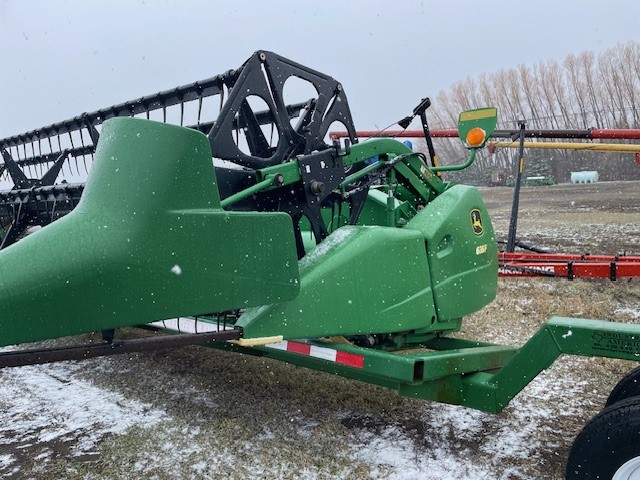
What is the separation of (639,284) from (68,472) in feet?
19.6

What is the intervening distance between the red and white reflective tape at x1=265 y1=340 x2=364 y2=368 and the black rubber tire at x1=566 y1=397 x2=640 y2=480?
39.9 inches

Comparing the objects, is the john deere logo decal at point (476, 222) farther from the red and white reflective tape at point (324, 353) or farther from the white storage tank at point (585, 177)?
the white storage tank at point (585, 177)

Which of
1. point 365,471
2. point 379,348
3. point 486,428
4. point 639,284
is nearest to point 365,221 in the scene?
point 379,348

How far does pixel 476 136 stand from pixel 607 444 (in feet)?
7.62

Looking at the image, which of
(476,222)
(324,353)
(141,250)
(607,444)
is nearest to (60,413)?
(324,353)

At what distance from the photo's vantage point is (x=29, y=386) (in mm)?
3982

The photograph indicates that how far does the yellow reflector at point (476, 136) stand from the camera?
3.89 m

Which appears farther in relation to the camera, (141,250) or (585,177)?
(585,177)

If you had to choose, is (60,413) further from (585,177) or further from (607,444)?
(585,177)

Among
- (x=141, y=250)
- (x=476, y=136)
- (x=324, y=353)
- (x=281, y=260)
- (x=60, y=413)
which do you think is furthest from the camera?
(x=476, y=136)

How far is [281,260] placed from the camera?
2.41 meters

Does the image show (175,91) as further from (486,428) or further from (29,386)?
(486,428)

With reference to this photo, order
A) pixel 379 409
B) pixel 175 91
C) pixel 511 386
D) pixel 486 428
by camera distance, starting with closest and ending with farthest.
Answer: pixel 511 386 → pixel 486 428 → pixel 379 409 → pixel 175 91

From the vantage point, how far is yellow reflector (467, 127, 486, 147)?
3889 millimetres
